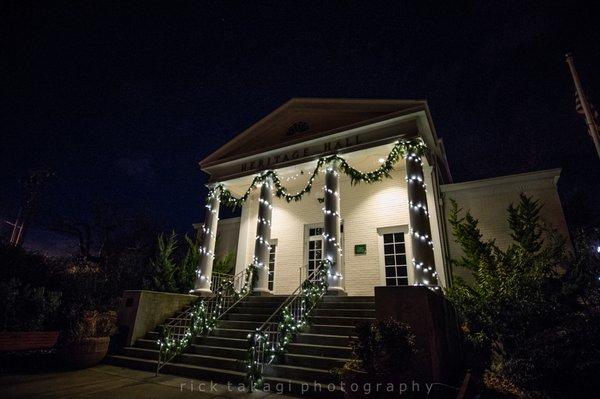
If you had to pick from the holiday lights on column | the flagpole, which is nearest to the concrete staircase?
the holiday lights on column

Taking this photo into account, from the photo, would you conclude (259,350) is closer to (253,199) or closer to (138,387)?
(138,387)

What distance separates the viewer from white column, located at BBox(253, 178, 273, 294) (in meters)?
10.1

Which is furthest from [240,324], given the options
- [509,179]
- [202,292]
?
[509,179]

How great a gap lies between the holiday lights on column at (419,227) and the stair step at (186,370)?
4811 mm

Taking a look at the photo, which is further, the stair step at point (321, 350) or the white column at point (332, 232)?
the white column at point (332, 232)

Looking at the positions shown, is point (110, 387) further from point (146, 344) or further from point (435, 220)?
point (435, 220)

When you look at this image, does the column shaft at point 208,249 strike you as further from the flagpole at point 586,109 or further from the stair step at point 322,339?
the flagpole at point 586,109

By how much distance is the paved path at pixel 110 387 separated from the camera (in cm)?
488

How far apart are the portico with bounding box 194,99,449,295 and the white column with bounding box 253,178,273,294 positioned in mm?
36

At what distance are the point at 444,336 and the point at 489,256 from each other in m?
3.19

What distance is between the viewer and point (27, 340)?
6.54 m

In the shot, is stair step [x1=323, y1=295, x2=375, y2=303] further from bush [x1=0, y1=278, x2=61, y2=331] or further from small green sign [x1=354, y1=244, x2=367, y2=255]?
bush [x1=0, y1=278, x2=61, y2=331]

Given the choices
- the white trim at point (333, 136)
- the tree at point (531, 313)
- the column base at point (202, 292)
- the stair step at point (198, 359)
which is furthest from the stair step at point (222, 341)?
the white trim at point (333, 136)

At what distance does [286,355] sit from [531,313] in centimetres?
471
